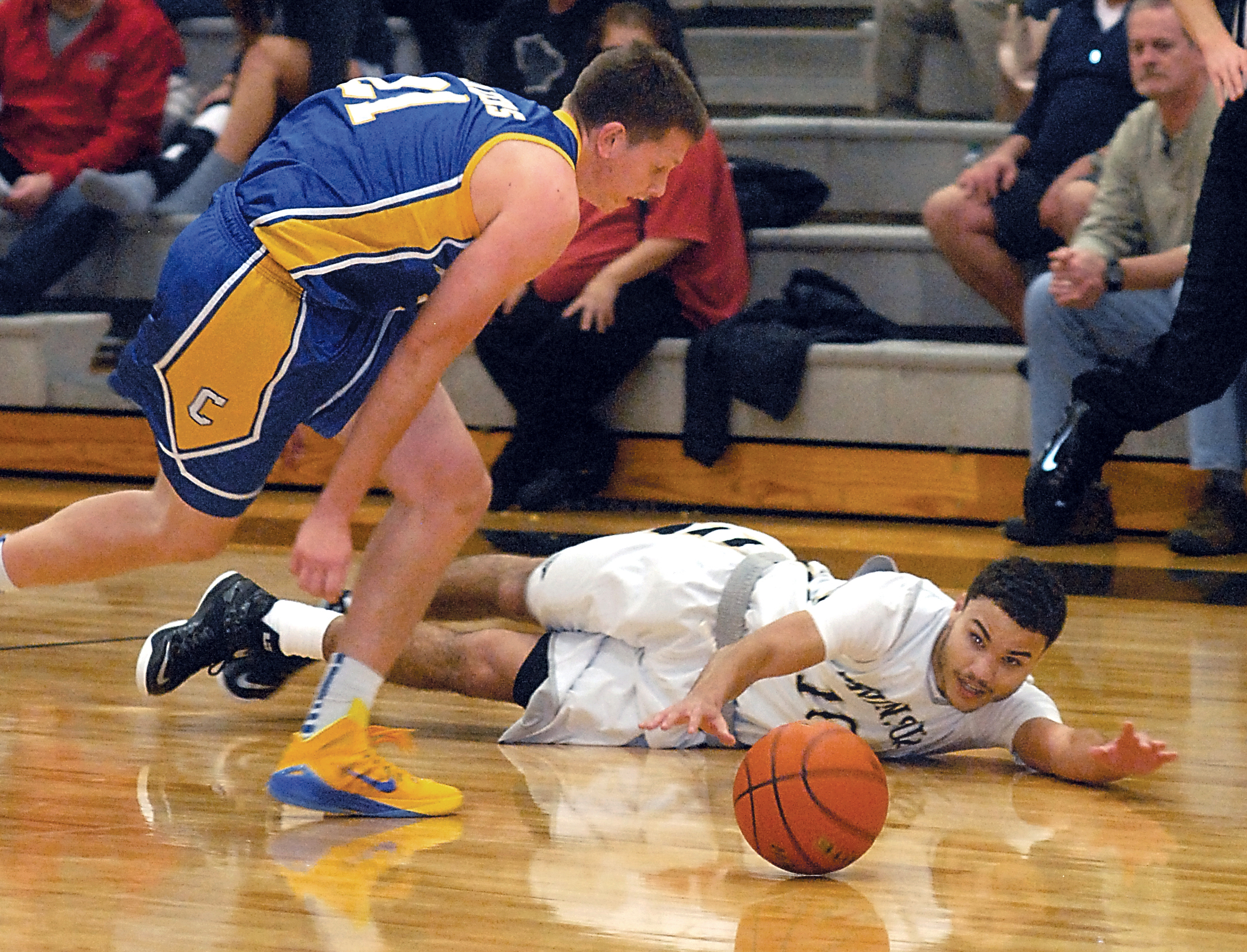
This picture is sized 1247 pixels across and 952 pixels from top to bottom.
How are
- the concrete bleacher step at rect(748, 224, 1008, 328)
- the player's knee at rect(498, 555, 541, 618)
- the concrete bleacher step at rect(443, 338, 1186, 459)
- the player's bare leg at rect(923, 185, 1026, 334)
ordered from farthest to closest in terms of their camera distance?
the concrete bleacher step at rect(748, 224, 1008, 328), the player's bare leg at rect(923, 185, 1026, 334), the concrete bleacher step at rect(443, 338, 1186, 459), the player's knee at rect(498, 555, 541, 618)

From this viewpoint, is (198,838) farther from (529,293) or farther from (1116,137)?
(1116,137)

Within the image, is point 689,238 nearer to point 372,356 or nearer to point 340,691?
point 372,356

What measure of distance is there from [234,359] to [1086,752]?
1.58m

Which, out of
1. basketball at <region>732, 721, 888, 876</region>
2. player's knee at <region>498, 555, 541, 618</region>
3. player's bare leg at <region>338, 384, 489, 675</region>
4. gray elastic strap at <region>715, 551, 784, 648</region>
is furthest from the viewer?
player's knee at <region>498, 555, 541, 618</region>

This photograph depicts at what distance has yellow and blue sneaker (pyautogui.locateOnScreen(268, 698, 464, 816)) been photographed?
2471 millimetres

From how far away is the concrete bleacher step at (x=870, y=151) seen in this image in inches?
229

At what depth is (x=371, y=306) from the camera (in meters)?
2.51

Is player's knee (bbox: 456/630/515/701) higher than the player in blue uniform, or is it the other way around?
the player in blue uniform

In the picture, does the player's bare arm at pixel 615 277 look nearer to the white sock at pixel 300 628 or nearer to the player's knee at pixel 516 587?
the player's knee at pixel 516 587

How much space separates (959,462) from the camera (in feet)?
16.7

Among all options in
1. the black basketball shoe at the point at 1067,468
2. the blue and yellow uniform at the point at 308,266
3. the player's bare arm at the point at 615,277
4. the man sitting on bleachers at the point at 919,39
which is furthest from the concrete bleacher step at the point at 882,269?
the blue and yellow uniform at the point at 308,266

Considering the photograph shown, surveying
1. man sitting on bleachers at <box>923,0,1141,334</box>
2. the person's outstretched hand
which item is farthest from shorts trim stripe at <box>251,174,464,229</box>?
man sitting on bleachers at <box>923,0,1141,334</box>

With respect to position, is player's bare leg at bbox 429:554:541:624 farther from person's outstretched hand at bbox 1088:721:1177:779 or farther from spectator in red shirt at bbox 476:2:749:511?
spectator in red shirt at bbox 476:2:749:511

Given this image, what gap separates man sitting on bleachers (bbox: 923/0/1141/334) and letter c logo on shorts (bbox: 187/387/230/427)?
330 cm
